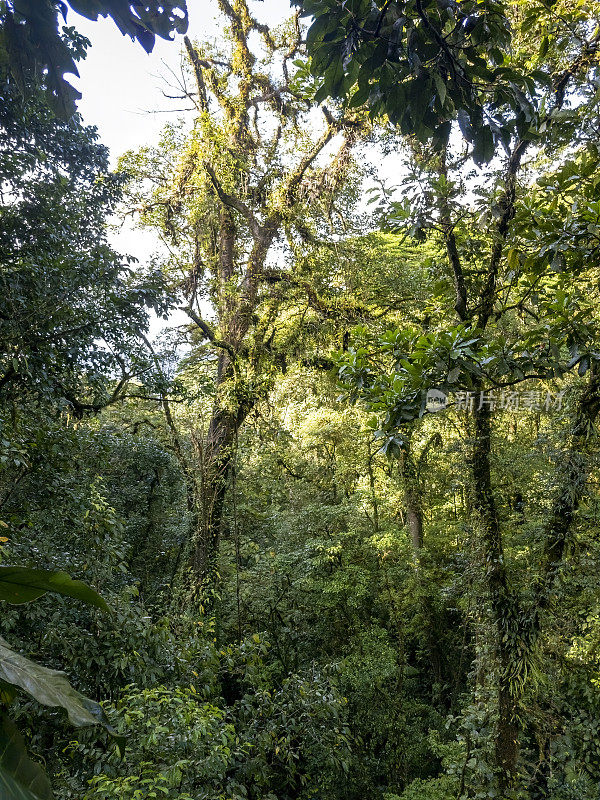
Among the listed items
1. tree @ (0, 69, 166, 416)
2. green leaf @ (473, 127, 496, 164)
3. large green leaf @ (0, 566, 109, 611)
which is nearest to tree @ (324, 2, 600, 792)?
green leaf @ (473, 127, 496, 164)

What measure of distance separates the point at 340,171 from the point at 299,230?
86cm

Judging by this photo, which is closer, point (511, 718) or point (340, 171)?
→ point (511, 718)

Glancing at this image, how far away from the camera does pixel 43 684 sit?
1.41 ft

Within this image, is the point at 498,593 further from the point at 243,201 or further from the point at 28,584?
the point at 243,201

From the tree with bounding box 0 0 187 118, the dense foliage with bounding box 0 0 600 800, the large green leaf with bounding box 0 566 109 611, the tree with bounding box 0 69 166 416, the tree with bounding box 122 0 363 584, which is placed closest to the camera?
the large green leaf with bounding box 0 566 109 611

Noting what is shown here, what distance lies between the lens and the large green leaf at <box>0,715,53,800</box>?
36cm

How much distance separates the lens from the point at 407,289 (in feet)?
17.6

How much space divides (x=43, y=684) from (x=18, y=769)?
6 cm

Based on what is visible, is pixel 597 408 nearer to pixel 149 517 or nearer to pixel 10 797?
pixel 10 797

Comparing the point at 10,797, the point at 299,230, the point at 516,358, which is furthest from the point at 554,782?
the point at 299,230

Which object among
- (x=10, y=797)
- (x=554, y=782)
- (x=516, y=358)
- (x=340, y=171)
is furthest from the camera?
(x=340, y=171)

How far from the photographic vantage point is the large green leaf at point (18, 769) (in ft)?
1.18
